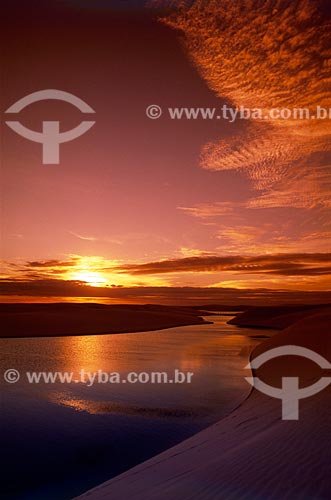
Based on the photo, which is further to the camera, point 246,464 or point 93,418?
point 93,418

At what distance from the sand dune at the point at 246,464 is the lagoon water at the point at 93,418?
77cm

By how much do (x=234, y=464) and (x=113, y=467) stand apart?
7.66 ft

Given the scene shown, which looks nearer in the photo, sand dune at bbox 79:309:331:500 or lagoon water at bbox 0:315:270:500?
sand dune at bbox 79:309:331:500

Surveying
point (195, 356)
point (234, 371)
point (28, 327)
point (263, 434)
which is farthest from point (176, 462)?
point (28, 327)

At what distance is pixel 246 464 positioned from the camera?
582 cm

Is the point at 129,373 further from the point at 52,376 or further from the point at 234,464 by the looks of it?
the point at 234,464

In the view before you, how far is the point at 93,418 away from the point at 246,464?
5017 millimetres

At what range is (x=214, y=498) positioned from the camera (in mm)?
4680

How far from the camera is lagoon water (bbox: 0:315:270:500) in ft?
23.0

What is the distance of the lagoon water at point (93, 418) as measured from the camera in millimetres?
7003

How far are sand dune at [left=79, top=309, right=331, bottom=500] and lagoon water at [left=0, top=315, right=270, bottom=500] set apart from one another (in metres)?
0.77

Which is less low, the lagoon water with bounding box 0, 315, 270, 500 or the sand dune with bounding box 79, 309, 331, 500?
the sand dune with bounding box 79, 309, 331, 500

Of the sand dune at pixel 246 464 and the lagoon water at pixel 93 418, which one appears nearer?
the sand dune at pixel 246 464

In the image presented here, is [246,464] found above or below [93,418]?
above
